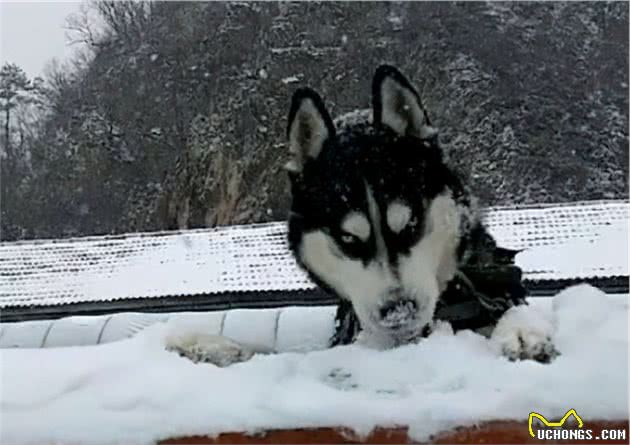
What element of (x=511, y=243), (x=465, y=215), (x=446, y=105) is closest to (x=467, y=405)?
(x=465, y=215)

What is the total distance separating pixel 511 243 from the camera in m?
7.10

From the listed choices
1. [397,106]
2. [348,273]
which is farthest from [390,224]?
[397,106]

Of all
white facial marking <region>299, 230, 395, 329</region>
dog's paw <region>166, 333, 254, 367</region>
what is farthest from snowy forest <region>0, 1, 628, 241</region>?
dog's paw <region>166, 333, 254, 367</region>

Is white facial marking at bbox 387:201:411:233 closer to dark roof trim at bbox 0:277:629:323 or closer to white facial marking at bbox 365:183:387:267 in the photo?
white facial marking at bbox 365:183:387:267

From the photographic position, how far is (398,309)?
64.0 inches

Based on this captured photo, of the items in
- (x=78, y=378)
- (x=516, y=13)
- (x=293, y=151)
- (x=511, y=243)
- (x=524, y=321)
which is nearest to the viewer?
(x=78, y=378)

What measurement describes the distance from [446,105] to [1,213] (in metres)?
9.76

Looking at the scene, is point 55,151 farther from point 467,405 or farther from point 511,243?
point 467,405

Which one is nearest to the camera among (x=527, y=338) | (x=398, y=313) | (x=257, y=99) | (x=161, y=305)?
(x=527, y=338)

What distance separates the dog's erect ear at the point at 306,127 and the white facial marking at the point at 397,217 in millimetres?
222

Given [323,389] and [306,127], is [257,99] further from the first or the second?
[323,389]

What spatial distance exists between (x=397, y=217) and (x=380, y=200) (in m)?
0.05

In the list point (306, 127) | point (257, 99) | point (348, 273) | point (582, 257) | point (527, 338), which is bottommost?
point (527, 338)

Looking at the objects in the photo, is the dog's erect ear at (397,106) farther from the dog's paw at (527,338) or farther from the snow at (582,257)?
the snow at (582,257)
